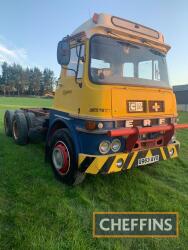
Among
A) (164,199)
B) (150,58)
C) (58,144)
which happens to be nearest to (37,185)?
(58,144)

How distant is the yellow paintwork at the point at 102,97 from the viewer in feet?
11.7

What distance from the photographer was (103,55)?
12.6 feet

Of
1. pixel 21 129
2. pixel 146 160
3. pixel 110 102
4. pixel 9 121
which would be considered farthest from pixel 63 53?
pixel 9 121

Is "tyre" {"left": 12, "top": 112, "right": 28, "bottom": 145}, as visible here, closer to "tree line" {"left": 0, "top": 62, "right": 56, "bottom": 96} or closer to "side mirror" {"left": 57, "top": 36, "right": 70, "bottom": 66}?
"side mirror" {"left": 57, "top": 36, "right": 70, "bottom": 66}

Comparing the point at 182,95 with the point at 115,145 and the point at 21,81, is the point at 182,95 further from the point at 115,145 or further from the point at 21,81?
the point at 21,81

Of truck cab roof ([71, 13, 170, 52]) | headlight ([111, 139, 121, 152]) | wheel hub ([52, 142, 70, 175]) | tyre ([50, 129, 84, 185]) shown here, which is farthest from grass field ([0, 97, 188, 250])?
truck cab roof ([71, 13, 170, 52])

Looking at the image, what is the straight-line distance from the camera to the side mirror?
389cm

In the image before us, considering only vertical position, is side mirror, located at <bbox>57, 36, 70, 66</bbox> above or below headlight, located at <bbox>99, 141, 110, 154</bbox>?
above

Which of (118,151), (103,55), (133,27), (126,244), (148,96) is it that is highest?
(133,27)

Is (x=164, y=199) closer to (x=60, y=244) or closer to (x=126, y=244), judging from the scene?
(x=126, y=244)

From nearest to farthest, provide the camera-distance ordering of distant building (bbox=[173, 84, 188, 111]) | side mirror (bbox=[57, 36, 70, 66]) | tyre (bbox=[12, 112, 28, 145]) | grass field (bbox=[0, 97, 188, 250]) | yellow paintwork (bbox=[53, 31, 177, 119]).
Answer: grass field (bbox=[0, 97, 188, 250])
yellow paintwork (bbox=[53, 31, 177, 119])
side mirror (bbox=[57, 36, 70, 66])
tyre (bbox=[12, 112, 28, 145])
distant building (bbox=[173, 84, 188, 111])

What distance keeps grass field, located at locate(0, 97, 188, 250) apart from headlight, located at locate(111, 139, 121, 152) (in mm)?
800

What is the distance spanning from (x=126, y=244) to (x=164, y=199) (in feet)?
4.12

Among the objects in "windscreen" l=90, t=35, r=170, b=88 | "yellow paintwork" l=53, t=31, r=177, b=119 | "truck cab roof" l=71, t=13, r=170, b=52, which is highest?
"truck cab roof" l=71, t=13, r=170, b=52
